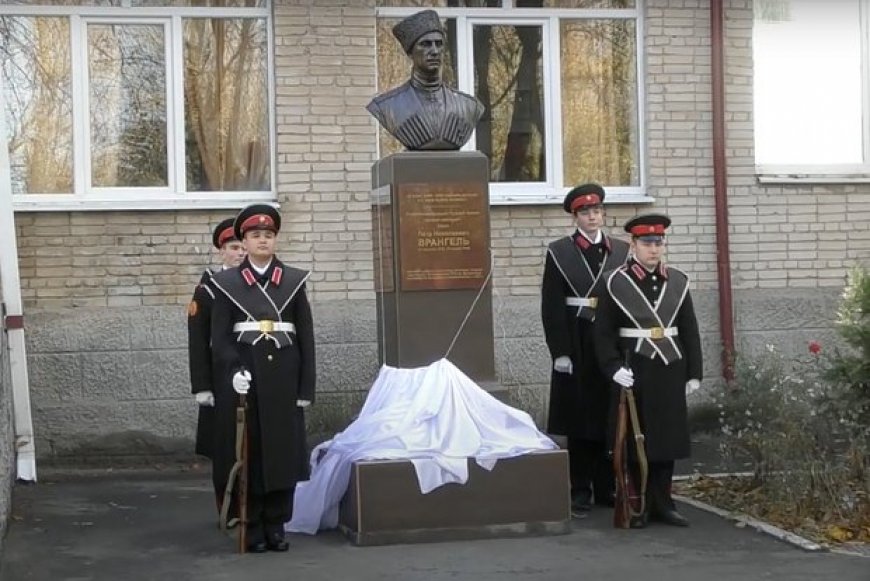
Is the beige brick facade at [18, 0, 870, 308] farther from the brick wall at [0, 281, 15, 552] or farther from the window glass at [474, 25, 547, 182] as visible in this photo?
the brick wall at [0, 281, 15, 552]

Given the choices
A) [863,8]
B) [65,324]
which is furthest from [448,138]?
[863,8]

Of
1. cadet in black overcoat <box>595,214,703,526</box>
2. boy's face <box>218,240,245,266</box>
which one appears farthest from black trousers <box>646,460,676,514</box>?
boy's face <box>218,240,245,266</box>

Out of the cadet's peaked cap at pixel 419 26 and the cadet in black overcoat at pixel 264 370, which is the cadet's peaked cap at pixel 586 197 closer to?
the cadet's peaked cap at pixel 419 26

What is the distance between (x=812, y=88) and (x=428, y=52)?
16.8 ft

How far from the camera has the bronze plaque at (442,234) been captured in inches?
323

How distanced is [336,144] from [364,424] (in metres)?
3.63

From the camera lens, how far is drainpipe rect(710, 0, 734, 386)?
11734mm

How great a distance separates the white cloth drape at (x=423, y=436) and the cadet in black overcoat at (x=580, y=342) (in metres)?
0.75

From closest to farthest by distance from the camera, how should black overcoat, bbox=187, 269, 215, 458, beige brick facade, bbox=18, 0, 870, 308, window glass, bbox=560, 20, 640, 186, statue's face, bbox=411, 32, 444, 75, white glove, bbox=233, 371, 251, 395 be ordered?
1. white glove, bbox=233, 371, 251, 395
2. black overcoat, bbox=187, 269, 215, 458
3. statue's face, bbox=411, 32, 444, 75
4. beige brick facade, bbox=18, 0, 870, 308
5. window glass, bbox=560, 20, 640, 186

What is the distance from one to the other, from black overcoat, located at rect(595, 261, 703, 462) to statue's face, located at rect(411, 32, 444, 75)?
5.04ft

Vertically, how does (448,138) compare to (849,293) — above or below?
above

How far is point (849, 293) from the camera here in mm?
8969

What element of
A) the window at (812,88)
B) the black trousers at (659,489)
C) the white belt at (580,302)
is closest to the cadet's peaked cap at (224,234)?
the white belt at (580,302)

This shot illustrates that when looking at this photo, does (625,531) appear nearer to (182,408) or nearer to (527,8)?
(182,408)
